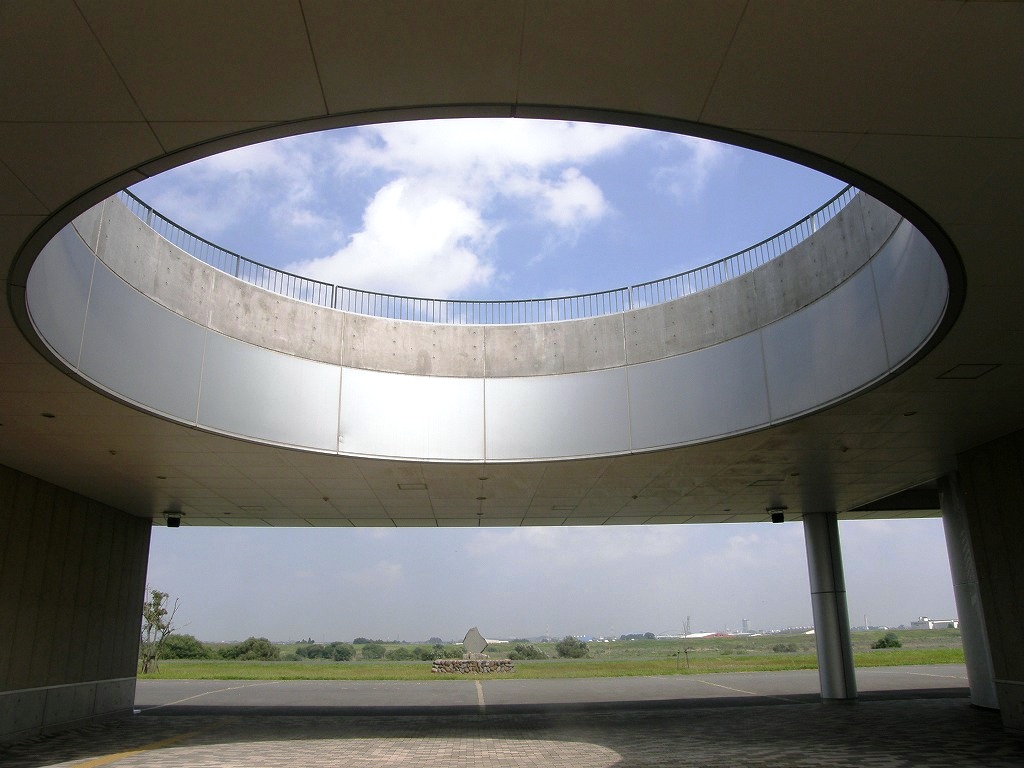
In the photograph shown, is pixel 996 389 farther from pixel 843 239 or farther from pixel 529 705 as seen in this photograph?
pixel 529 705

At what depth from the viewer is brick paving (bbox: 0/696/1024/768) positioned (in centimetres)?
1214

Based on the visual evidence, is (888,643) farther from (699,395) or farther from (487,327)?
(487,327)

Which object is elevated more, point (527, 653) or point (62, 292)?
point (62, 292)

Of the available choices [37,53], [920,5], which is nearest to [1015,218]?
[920,5]

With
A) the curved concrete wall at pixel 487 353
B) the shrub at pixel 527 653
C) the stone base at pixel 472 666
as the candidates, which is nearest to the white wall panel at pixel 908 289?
the curved concrete wall at pixel 487 353

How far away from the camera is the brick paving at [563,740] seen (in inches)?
478

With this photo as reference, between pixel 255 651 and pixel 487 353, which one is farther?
pixel 255 651

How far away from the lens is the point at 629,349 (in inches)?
595

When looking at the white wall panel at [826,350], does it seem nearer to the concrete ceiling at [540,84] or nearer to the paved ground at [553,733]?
the concrete ceiling at [540,84]

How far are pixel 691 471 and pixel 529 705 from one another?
975 centimetres

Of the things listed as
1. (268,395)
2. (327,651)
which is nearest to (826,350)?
(268,395)

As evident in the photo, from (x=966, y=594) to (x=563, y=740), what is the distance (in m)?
11.8

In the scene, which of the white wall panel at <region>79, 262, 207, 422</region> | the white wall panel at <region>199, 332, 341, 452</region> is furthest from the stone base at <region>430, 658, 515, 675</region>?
the white wall panel at <region>79, 262, 207, 422</region>

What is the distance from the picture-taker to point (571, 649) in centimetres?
7131
